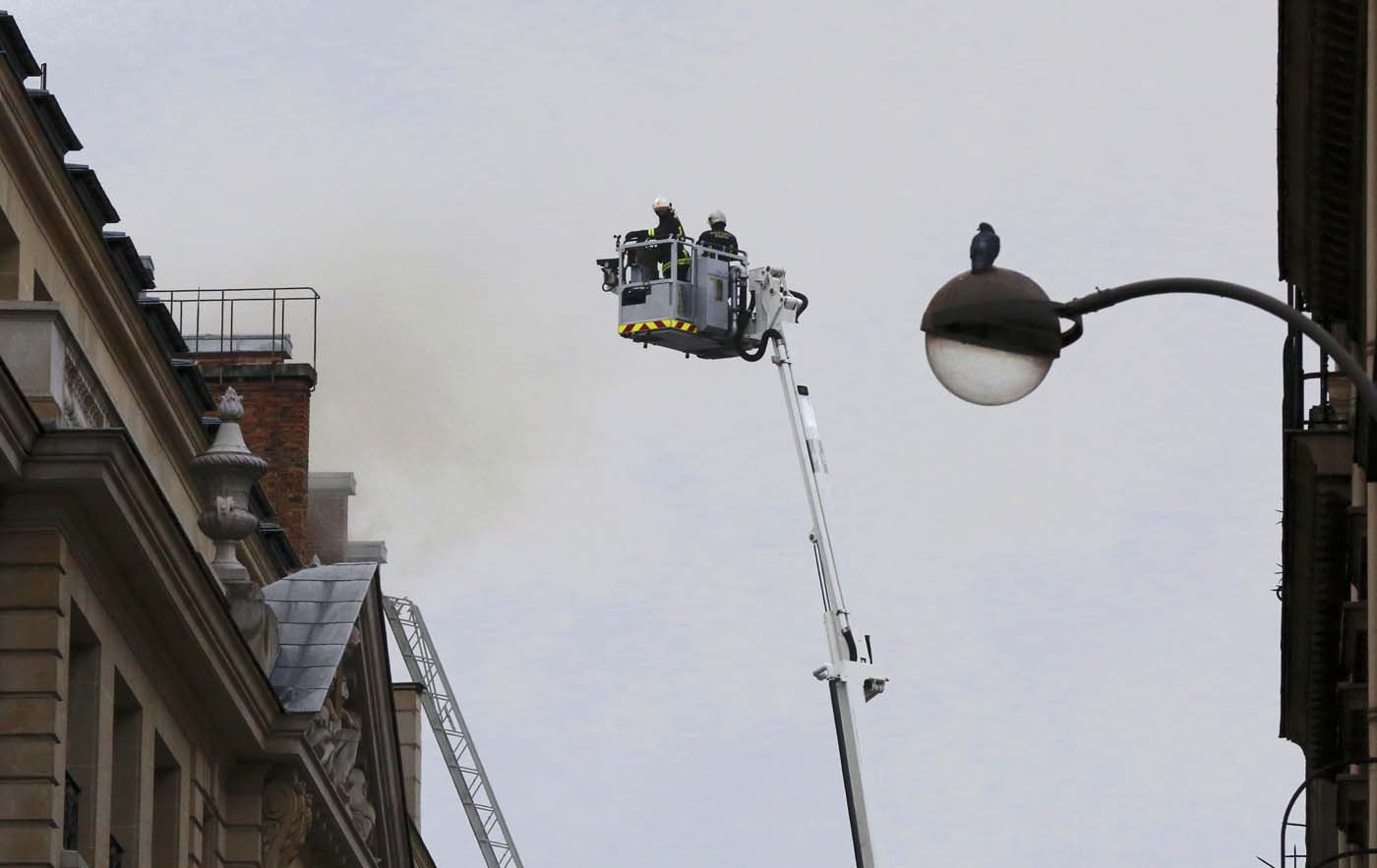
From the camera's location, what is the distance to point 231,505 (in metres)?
34.9

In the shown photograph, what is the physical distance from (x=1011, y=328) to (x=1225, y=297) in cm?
99

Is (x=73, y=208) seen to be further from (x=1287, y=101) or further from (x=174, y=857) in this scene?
(x=1287, y=101)

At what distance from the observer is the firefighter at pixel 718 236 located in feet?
192

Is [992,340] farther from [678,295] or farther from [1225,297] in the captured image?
[678,295]

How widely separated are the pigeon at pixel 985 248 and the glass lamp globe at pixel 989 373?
2.20ft

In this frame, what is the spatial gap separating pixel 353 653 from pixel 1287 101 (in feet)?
56.7

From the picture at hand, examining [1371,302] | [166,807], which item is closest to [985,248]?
[1371,302]

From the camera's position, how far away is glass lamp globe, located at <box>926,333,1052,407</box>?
47.1 ft

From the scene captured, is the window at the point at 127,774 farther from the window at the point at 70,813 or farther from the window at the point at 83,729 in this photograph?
the window at the point at 70,813

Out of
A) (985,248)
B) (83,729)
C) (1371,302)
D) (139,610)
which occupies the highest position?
(1371,302)

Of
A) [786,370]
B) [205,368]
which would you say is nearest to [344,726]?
[205,368]

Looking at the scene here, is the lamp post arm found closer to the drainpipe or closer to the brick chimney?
the drainpipe

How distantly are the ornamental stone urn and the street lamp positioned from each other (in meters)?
20.7

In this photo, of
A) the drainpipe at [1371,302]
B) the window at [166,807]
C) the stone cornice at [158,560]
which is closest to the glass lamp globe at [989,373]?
the drainpipe at [1371,302]
